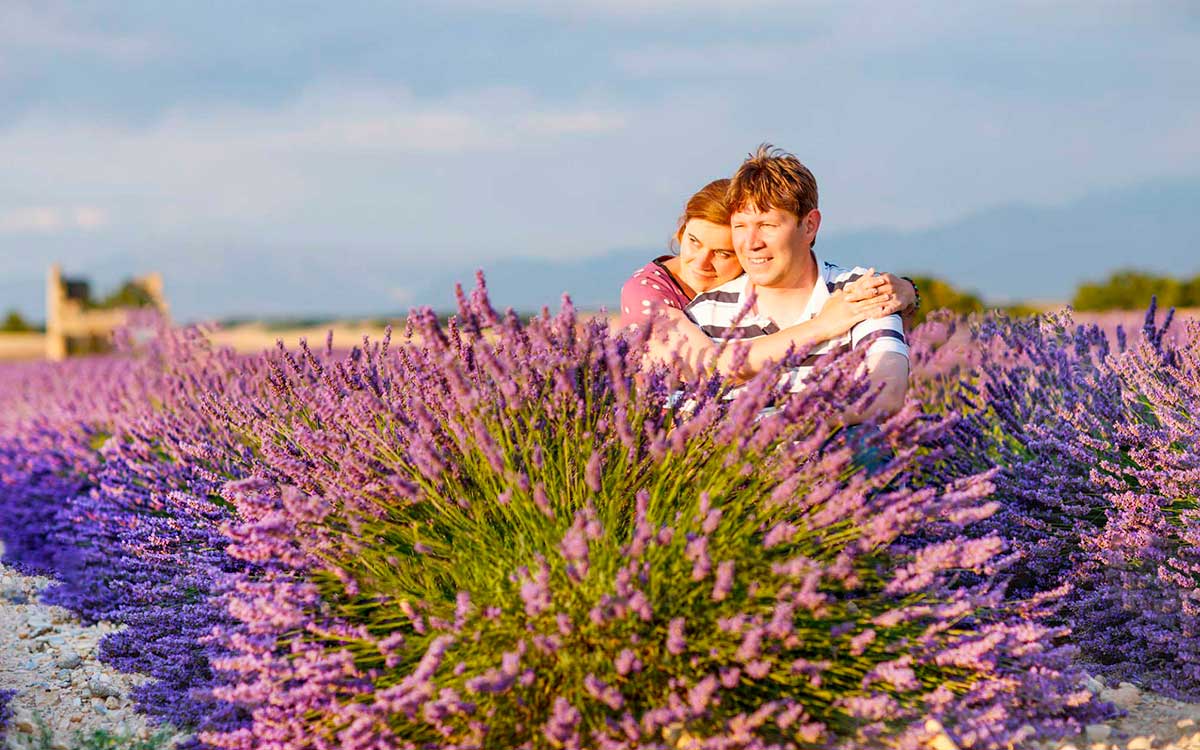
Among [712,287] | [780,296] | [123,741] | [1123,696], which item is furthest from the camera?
[712,287]

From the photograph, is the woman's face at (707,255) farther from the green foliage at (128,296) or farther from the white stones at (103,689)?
the green foliage at (128,296)

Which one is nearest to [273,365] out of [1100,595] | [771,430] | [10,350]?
[771,430]

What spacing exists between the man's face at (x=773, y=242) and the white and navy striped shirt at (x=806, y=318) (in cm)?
12

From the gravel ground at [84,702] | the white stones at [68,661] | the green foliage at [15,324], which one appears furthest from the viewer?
the green foliage at [15,324]

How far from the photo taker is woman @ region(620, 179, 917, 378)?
129 inches

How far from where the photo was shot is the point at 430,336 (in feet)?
8.82

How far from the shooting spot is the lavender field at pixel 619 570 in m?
2.35

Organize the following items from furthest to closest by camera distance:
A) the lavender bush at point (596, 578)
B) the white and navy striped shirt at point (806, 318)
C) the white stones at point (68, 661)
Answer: the white stones at point (68, 661), the white and navy striped shirt at point (806, 318), the lavender bush at point (596, 578)

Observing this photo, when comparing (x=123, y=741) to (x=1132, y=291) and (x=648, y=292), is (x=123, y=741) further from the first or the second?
(x=1132, y=291)

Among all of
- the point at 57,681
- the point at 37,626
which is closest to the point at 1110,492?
the point at 57,681

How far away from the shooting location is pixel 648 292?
412 cm

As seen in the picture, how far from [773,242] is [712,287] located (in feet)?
2.95

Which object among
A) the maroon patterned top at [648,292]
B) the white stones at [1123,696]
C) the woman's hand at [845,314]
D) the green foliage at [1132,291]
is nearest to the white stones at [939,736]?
the white stones at [1123,696]

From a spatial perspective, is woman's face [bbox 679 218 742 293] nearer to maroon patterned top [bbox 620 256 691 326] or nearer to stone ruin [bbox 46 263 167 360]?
maroon patterned top [bbox 620 256 691 326]
